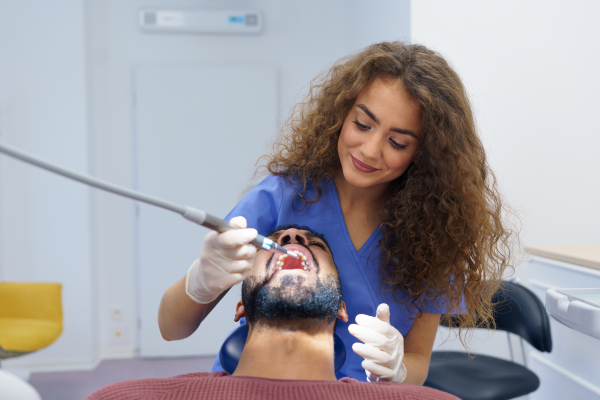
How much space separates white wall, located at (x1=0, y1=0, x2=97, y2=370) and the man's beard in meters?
2.12

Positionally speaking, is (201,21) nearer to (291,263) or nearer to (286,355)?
(291,263)

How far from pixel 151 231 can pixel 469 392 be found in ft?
6.80

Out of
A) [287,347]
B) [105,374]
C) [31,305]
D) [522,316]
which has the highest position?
[287,347]

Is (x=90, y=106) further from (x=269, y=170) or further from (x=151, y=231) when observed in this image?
(x=269, y=170)

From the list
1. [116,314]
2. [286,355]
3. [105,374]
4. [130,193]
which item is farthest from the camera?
[116,314]

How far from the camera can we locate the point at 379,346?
940 mm

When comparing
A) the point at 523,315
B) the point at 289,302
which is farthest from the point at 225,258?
the point at 523,315

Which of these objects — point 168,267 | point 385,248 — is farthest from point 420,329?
point 168,267

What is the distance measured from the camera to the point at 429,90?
990 millimetres

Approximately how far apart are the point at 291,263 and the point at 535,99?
158 centimetres

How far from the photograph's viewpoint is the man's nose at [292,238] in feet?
3.34

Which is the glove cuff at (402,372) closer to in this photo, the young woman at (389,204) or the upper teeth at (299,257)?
the young woman at (389,204)

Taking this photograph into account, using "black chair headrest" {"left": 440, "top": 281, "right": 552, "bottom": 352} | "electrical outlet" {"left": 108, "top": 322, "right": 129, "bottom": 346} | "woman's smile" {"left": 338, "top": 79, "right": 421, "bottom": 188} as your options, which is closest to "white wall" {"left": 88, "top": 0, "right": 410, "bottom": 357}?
"electrical outlet" {"left": 108, "top": 322, "right": 129, "bottom": 346}

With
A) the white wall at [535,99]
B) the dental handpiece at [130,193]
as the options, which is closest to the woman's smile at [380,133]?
the dental handpiece at [130,193]
